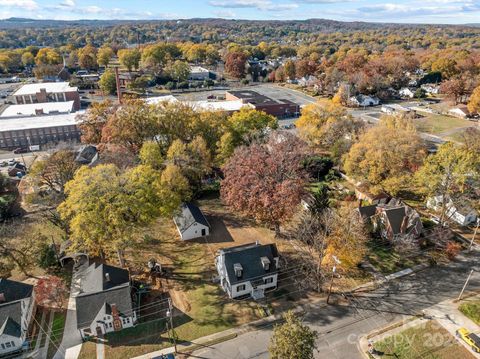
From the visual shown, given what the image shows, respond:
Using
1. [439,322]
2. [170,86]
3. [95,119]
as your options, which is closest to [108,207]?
[439,322]

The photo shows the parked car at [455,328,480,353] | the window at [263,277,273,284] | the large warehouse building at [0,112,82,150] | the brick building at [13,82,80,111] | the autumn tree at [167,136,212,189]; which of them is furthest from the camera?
the brick building at [13,82,80,111]

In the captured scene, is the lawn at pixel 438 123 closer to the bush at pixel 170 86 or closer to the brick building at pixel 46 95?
the bush at pixel 170 86

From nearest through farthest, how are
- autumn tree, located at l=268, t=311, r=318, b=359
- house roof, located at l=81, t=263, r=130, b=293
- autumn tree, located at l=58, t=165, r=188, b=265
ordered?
autumn tree, located at l=268, t=311, r=318, b=359 → house roof, located at l=81, t=263, r=130, b=293 → autumn tree, located at l=58, t=165, r=188, b=265

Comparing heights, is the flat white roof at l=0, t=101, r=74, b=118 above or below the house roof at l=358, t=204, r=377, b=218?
above

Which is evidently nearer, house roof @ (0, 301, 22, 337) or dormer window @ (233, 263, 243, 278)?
house roof @ (0, 301, 22, 337)

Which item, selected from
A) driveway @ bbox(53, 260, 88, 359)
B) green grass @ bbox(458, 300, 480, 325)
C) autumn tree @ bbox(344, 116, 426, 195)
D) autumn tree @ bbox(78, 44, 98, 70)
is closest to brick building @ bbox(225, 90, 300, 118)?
autumn tree @ bbox(344, 116, 426, 195)

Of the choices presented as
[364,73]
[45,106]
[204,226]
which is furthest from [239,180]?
[364,73]

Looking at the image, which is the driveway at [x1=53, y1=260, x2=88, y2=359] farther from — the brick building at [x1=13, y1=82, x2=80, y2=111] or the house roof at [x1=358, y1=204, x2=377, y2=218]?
the brick building at [x1=13, y1=82, x2=80, y2=111]
